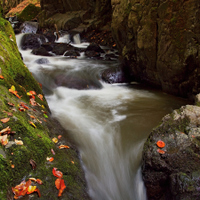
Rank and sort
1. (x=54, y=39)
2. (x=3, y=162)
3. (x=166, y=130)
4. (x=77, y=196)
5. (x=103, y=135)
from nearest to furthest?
(x=3, y=162) → (x=77, y=196) → (x=166, y=130) → (x=103, y=135) → (x=54, y=39)

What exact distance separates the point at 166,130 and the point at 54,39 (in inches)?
577

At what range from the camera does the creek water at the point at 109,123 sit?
3.07m

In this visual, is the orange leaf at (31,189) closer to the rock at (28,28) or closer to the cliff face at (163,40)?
the cliff face at (163,40)

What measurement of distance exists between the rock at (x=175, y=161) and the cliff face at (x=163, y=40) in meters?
2.59

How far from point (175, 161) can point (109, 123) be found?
6.49 feet

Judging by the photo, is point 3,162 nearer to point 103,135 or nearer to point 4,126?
point 4,126

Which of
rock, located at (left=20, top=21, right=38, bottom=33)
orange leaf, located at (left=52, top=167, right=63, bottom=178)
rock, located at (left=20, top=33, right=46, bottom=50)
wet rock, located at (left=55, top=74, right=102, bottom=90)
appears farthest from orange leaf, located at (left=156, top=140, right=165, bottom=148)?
rock, located at (left=20, top=21, right=38, bottom=33)

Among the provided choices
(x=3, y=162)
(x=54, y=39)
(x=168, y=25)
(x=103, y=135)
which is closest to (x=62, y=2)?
(x=54, y=39)

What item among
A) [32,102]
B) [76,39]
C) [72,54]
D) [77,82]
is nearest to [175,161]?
[32,102]

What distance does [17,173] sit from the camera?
185 cm

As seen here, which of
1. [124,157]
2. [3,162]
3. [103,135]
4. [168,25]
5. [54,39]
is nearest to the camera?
[3,162]

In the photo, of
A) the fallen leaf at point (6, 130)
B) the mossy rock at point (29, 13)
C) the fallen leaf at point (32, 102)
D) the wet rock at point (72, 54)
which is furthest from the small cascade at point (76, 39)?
the fallen leaf at point (6, 130)

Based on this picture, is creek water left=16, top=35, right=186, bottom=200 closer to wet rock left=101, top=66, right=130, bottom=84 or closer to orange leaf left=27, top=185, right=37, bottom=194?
wet rock left=101, top=66, right=130, bottom=84

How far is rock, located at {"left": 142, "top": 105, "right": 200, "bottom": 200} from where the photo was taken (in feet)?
7.88
